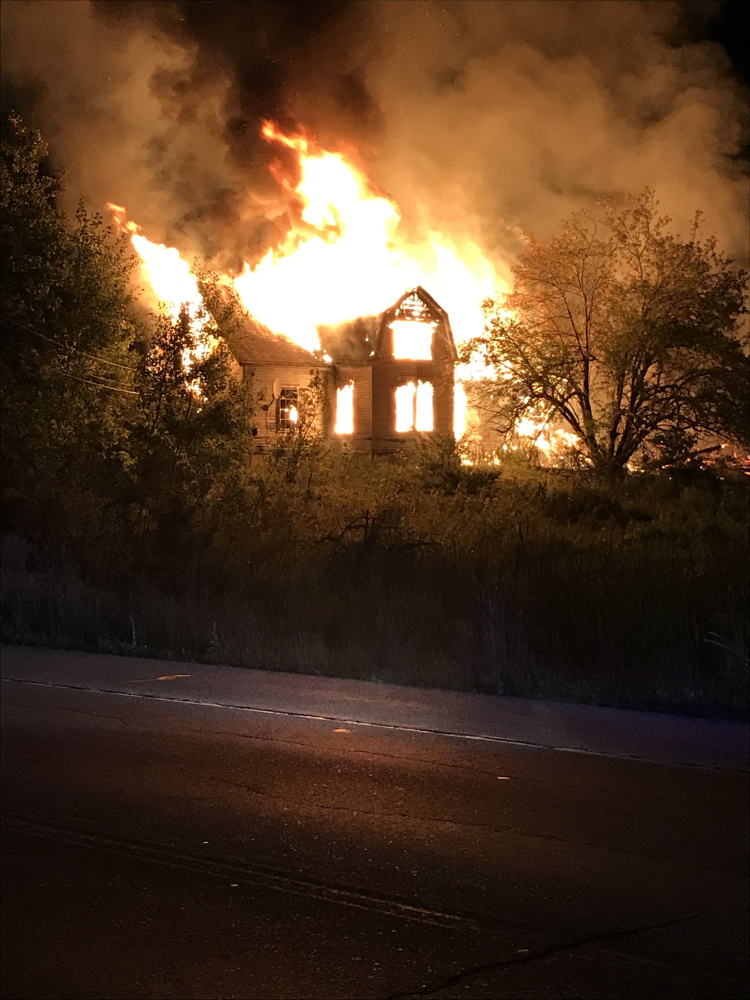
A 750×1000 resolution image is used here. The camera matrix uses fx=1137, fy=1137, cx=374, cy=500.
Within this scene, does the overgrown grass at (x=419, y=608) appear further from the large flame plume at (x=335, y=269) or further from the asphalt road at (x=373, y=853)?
the large flame plume at (x=335, y=269)

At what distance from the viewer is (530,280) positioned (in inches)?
1283

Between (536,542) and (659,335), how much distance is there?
13.5 m

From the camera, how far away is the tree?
3011cm

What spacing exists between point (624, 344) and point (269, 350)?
44.8 feet

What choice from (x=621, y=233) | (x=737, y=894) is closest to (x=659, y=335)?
(x=621, y=233)

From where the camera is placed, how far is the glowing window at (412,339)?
40.7m

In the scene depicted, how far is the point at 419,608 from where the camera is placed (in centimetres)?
1335

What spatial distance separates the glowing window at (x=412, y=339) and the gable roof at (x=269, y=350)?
288 cm

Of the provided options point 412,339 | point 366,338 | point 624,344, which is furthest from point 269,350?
point 624,344

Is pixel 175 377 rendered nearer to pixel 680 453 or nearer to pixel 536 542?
pixel 536 542

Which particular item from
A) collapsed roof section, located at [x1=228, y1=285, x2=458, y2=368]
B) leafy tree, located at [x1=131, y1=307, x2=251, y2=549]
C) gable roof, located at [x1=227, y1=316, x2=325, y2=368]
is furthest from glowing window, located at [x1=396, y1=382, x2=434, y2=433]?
leafy tree, located at [x1=131, y1=307, x2=251, y2=549]

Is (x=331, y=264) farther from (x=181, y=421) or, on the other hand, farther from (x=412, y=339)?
(x=181, y=421)

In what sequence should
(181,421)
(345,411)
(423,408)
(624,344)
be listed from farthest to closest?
1. (423,408)
2. (345,411)
3. (624,344)
4. (181,421)

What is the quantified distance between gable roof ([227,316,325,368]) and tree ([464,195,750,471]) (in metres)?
8.92
